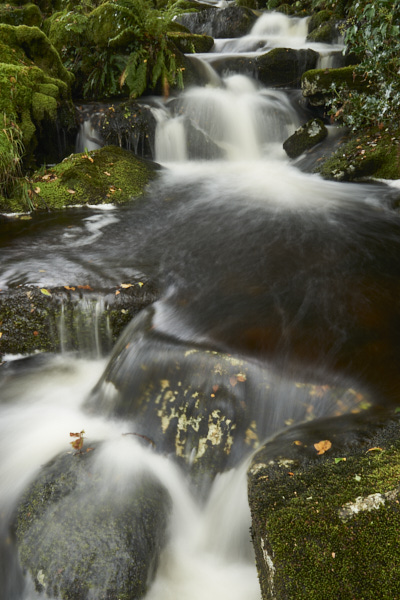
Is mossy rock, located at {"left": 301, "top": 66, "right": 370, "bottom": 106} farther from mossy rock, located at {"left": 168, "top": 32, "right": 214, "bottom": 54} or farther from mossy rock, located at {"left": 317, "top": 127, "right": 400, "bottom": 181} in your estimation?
mossy rock, located at {"left": 168, "top": 32, "right": 214, "bottom": 54}

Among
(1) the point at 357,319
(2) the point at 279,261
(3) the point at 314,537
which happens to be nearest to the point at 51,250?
(2) the point at 279,261

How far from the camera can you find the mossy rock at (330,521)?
154 centimetres

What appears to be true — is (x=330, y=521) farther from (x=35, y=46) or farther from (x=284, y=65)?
(x=284, y=65)

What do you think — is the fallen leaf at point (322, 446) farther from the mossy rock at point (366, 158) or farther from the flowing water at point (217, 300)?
the mossy rock at point (366, 158)

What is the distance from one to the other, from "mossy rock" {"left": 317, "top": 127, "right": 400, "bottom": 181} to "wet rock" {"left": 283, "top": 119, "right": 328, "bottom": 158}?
0.79 meters

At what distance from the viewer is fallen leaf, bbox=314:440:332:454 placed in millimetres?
2215

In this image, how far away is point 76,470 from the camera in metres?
2.88

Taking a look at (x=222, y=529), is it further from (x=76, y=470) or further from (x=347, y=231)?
(x=347, y=231)

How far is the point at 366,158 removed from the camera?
719 centimetres

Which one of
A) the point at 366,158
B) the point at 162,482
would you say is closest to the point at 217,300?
the point at 162,482

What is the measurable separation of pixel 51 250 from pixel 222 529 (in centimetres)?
394

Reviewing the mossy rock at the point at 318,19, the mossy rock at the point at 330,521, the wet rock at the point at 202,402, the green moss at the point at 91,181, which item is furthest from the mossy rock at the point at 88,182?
the mossy rock at the point at 318,19

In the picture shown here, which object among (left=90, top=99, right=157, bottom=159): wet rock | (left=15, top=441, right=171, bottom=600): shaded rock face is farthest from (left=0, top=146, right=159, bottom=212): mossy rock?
(left=15, top=441, right=171, bottom=600): shaded rock face

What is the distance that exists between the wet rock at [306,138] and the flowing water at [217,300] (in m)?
0.77
